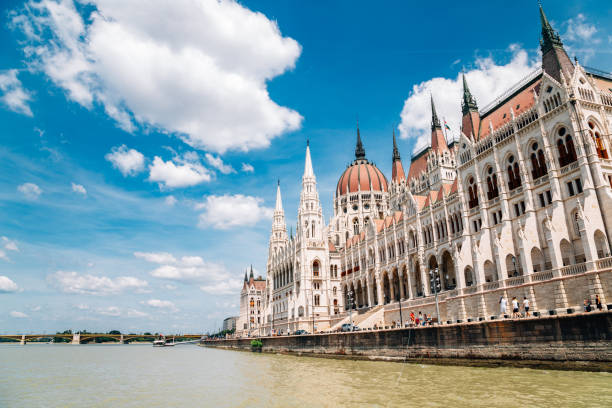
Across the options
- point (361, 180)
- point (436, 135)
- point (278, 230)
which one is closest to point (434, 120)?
point (436, 135)

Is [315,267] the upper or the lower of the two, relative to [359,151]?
lower

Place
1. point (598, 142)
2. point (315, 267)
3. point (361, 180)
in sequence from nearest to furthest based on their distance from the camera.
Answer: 1. point (598, 142)
2. point (315, 267)
3. point (361, 180)

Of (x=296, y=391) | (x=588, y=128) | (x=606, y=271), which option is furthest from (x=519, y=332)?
(x=588, y=128)

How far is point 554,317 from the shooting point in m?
Answer: 24.5

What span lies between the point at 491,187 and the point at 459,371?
82.4ft

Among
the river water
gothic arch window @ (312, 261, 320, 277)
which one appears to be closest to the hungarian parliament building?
gothic arch window @ (312, 261, 320, 277)

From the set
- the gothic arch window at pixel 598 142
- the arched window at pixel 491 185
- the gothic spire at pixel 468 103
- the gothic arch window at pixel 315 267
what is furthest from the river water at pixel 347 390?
the gothic arch window at pixel 315 267

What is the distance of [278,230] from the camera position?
117 m

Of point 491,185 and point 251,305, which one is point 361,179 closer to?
point 491,185

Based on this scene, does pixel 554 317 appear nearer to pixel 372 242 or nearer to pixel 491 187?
pixel 491 187

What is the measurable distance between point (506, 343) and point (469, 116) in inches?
1393

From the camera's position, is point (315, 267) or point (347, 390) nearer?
point (347, 390)

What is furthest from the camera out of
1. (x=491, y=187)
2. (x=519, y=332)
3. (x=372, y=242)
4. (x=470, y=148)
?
(x=372, y=242)

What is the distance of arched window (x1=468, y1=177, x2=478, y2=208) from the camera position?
47875 mm
